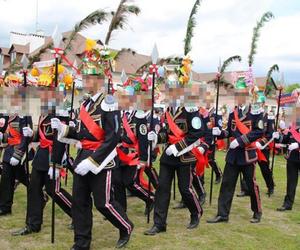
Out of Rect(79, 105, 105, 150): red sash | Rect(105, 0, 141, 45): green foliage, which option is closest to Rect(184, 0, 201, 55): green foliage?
Rect(105, 0, 141, 45): green foliage

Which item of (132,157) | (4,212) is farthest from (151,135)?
(4,212)

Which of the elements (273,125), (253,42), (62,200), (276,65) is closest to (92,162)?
(62,200)

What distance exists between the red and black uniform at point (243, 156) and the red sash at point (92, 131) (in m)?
2.28

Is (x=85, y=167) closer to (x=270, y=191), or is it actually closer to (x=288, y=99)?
(x=288, y=99)

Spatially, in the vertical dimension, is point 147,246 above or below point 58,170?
below

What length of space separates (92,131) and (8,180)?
2255mm

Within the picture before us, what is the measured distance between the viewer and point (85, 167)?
440 centimetres

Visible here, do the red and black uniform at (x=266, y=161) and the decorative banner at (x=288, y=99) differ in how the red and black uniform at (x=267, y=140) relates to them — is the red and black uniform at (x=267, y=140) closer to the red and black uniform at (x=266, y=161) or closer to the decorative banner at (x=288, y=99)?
the red and black uniform at (x=266, y=161)

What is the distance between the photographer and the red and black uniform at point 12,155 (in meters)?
5.96

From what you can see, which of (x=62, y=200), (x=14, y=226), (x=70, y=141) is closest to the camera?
(x=70, y=141)

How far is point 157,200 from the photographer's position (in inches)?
221

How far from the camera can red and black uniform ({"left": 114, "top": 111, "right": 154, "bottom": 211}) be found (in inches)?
243

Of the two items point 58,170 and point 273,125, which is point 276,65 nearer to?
point 273,125

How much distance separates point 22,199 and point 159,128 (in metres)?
2.60
